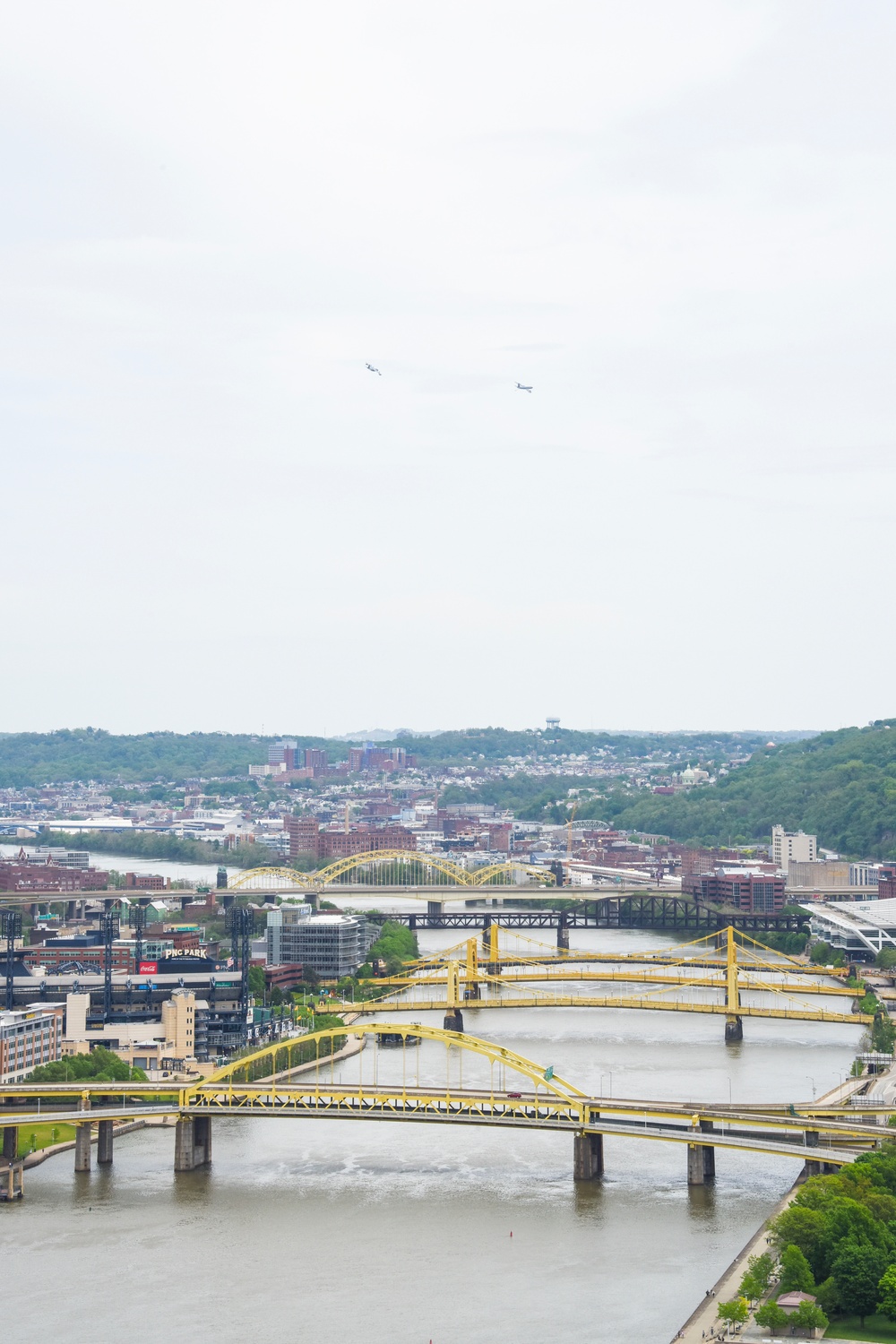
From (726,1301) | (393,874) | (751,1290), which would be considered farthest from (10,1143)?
(393,874)

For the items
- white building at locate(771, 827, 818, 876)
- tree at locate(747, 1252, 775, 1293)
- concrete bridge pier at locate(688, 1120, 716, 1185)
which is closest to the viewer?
tree at locate(747, 1252, 775, 1293)

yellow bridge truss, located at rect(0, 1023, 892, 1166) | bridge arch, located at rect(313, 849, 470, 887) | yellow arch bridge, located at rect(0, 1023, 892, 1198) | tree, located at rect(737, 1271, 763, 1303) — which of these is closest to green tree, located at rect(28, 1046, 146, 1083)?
yellow arch bridge, located at rect(0, 1023, 892, 1198)

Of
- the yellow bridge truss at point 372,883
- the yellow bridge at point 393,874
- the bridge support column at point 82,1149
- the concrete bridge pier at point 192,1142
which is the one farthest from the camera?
the yellow bridge at point 393,874

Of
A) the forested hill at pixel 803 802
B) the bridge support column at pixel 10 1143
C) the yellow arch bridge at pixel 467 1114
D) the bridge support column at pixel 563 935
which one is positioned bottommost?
the bridge support column at pixel 10 1143

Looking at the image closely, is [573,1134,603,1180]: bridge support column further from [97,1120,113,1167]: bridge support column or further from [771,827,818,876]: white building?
[771,827,818,876]: white building

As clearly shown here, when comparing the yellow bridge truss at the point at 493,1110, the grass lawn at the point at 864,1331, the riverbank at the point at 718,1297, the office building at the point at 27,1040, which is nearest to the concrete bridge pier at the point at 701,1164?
the yellow bridge truss at the point at 493,1110

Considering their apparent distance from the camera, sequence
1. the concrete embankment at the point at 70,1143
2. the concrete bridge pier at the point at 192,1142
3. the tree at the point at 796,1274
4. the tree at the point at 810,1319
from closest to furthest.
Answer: the tree at the point at 810,1319
the tree at the point at 796,1274
the concrete bridge pier at the point at 192,1142
the concrete embankment at the point at 70,1143

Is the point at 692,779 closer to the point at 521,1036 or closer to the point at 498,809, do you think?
the point at 498,809

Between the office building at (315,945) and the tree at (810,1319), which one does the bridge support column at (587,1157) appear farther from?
the office building at (315,945)
